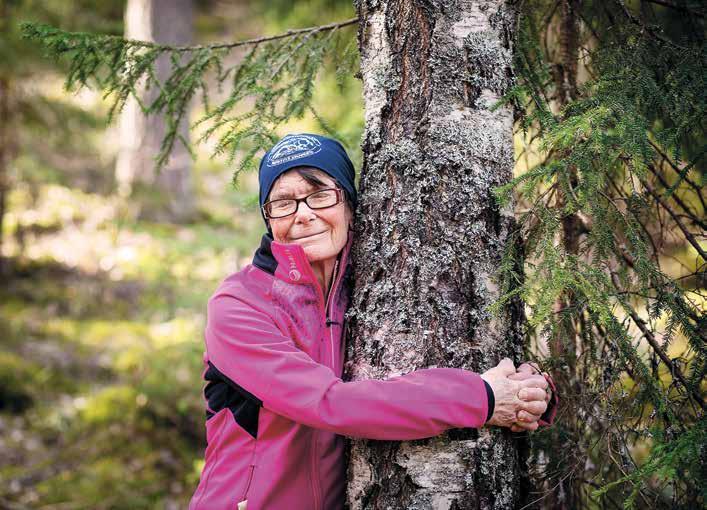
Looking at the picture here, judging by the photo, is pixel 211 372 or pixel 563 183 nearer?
pixel 563 183

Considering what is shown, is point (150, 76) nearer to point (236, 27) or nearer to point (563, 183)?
point (563, 183)

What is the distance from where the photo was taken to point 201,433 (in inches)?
250

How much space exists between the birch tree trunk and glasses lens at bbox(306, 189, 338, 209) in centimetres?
19

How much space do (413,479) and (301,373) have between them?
1.99 feet

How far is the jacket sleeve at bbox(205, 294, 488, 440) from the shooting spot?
2143 millimetres

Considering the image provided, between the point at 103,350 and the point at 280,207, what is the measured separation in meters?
6.16

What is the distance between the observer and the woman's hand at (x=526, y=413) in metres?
2.29

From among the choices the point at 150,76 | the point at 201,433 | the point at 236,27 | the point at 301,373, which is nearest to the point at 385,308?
the point at 301,373

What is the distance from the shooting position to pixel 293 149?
2623mm

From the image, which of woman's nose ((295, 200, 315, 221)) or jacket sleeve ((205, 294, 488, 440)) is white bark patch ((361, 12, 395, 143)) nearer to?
woman's nose ((295, 200, 315, 221))

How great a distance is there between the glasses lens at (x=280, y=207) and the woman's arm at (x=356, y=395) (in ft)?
1.85

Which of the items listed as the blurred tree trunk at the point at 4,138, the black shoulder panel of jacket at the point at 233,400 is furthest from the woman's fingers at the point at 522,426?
the blurred tree trunk at the point at 4,138

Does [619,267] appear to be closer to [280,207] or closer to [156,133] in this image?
[280,207]

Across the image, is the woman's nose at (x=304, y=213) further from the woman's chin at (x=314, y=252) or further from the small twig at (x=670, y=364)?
the small twig at (x=670, y=364)
